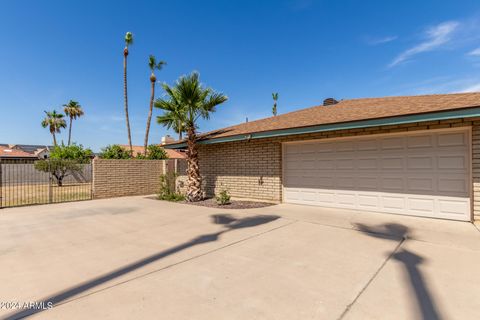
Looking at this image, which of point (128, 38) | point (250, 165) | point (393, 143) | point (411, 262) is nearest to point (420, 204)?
point (393, 143)

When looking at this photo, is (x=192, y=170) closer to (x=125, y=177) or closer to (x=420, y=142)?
(x=125, y=177)

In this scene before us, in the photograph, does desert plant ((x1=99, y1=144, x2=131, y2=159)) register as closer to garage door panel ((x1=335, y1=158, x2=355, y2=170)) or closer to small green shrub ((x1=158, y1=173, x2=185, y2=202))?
small green shrub ((x1=158, y1=173, x2=185, y2=202))

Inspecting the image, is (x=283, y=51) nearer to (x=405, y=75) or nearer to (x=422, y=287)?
(x=405, y=75)

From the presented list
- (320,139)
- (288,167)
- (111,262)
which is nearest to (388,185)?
(320,139)

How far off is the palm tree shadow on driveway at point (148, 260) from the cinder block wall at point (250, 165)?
2863 millimetres

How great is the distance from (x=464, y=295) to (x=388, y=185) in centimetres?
488

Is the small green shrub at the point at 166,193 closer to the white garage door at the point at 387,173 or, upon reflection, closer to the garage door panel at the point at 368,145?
the white garage door at the point at 387,173

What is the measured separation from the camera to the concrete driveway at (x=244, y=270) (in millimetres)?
2543

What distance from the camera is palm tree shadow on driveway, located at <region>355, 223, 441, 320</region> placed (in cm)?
249

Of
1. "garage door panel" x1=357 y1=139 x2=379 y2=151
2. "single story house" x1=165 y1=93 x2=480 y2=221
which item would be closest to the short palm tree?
"single story house" x1=165 y1=93 x2=480 y2=221

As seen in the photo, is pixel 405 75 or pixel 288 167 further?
pixel 405 75

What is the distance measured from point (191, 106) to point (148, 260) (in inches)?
272

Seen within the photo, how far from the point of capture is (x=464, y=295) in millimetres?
2732

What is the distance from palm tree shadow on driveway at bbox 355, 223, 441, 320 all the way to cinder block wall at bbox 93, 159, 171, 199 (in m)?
11.1
